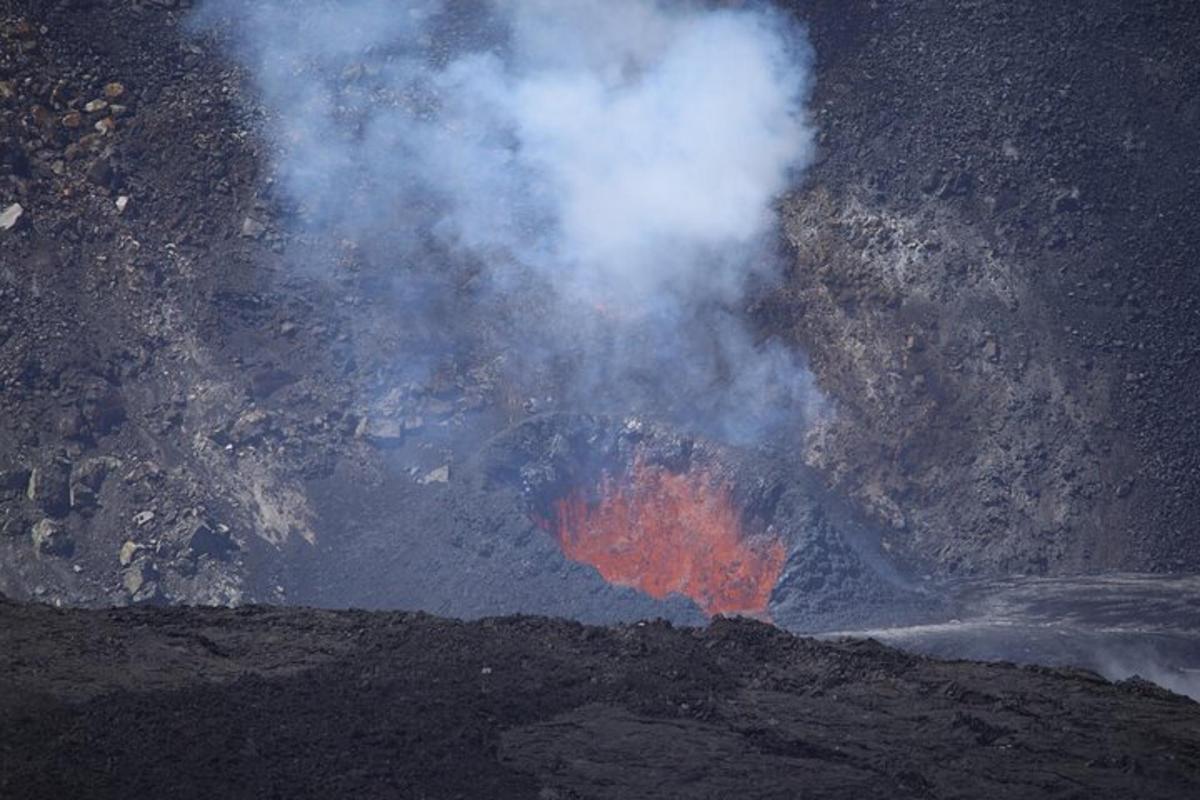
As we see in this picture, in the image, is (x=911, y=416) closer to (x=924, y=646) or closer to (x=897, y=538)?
(x=897, y=538)

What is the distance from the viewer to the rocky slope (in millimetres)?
29719

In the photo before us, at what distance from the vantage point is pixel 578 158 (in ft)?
113

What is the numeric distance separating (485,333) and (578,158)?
15.6 feet

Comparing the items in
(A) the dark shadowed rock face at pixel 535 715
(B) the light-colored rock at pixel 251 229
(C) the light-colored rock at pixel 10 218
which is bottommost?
(A) the dark shadowed rock face at pixel 535 715

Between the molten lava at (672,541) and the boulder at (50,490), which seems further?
the molten lava at (672,541)

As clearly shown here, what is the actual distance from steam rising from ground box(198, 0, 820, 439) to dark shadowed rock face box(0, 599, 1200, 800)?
12.3 m

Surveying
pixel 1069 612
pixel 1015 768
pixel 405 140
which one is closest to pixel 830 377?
pixel 1069 612

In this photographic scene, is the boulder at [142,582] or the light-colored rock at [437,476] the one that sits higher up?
the light-colored rock at [437,476]

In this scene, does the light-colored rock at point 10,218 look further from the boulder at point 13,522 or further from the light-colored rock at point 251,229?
the boulder at point 13,522

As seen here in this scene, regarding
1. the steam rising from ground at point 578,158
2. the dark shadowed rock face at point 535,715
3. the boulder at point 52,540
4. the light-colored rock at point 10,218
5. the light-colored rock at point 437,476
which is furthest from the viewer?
the steam rising from ground at point 578,158

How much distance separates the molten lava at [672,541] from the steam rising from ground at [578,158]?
1761mm

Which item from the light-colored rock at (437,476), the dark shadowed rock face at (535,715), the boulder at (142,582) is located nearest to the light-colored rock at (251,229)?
the light-colored rock at (437,476)

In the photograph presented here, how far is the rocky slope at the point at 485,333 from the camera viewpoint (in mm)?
29719

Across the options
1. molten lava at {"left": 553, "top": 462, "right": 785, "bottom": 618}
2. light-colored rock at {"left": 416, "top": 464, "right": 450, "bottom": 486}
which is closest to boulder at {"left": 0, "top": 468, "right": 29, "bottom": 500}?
light-colored rock at {"left": 416, "top": 464, "right": 450, "bottom": 486}
